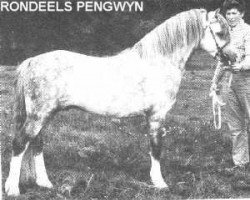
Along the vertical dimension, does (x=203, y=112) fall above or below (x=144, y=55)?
below

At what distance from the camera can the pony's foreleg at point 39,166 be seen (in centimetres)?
307

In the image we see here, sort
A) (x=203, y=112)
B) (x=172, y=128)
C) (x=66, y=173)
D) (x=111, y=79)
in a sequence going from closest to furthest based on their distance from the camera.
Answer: (x=111, y=79)
(x=66, y=173)
(x=172, y=128)
(x=203, y=112)

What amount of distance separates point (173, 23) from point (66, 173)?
4.53ft

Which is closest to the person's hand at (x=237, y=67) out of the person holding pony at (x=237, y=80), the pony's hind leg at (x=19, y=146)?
the person holding pony at (x=237, y=80)

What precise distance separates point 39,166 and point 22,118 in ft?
1.24

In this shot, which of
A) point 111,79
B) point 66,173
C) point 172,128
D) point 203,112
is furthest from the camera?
point 203,112

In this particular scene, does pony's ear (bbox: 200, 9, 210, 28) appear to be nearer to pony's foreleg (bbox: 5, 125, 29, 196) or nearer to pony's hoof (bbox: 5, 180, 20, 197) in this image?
pony's foreleg (bbox: 5, 125, 29, 196)

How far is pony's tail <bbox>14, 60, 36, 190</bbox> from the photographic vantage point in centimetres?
297

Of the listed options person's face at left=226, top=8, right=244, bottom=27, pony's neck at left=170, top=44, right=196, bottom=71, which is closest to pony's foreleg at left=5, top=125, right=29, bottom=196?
pony's neck at left=170, top=44, right=196, bottom=71

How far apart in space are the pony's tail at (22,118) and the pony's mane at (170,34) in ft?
2.75

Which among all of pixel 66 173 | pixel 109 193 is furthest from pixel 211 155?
pixel 66 173

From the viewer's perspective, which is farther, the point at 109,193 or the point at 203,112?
the point at 203,112

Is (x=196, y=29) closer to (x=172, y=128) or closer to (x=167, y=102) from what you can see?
(x=167, y=102)

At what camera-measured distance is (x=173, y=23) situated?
10.1 ft
